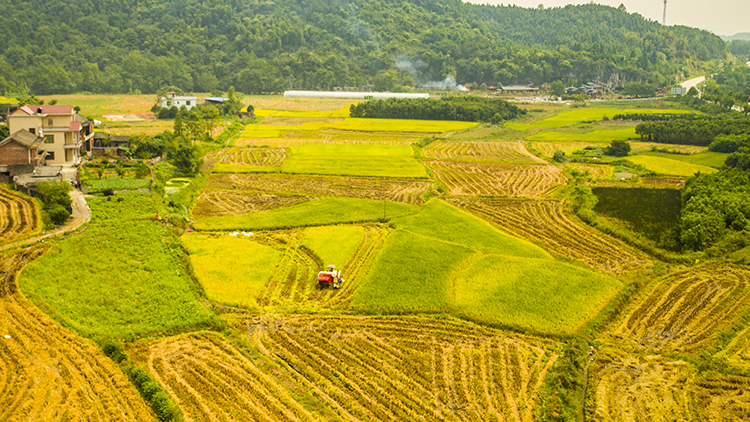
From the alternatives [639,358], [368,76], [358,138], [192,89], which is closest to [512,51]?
[368,76]

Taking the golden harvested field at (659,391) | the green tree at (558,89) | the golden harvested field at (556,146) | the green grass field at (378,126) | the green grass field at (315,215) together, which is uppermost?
the green tree at (558,89)

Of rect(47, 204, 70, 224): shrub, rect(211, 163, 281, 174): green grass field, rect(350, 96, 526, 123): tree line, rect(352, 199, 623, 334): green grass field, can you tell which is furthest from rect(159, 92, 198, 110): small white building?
rect(352, 199, 623, 334): green grass field

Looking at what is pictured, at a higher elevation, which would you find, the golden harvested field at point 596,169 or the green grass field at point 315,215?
the golden harvested field at point 596,169

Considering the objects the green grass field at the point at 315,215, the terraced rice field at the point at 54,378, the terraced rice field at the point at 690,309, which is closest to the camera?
the terraced rice field at the point at 54,378

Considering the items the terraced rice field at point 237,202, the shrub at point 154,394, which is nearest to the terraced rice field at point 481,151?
the terraced rice field at point 237,202

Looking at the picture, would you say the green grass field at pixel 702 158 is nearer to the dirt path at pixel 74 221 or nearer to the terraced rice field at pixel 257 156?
the terraced rice field at pixel 257 156
